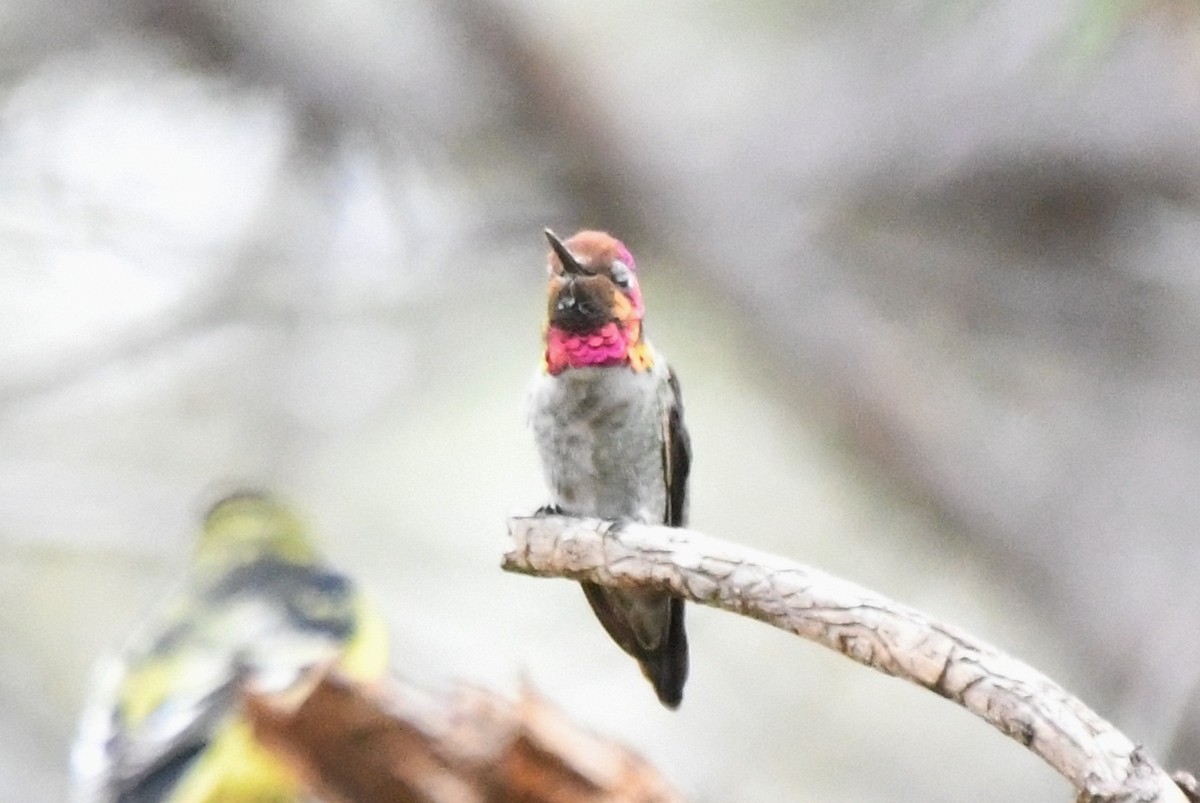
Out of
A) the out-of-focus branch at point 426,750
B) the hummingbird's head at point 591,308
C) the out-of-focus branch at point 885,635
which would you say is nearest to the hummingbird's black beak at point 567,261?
the hummingbird's head at point 591,308

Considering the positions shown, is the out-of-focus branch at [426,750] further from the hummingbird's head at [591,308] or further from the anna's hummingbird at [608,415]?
the hummingbird's head at [591,308]

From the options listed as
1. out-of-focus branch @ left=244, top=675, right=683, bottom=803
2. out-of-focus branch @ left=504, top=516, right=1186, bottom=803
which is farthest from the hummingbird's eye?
out-of-focus branch @ left=244, top=675, right=683, bottom=803

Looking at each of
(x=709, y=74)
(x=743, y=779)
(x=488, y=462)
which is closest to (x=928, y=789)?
(x=743, y=779)

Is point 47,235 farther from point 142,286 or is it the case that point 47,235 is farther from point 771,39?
point 771,39

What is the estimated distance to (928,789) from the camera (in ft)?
4.17

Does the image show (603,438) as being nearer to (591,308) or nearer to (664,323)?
(591,308)

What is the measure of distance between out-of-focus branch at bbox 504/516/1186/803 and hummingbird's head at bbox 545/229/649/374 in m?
0.15

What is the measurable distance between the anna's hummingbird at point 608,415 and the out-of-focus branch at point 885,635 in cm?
10

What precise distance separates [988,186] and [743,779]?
708 millimetres

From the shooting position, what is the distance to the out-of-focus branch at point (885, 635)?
0.71 metres

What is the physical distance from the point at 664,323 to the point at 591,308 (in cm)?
35

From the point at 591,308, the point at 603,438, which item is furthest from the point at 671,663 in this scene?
the point at 591,308

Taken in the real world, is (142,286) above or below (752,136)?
below

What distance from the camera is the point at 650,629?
1084mm
